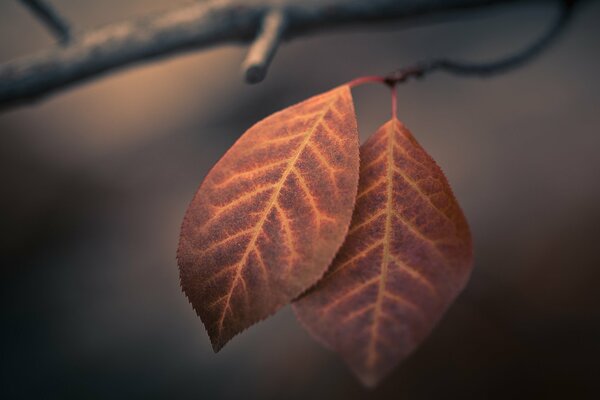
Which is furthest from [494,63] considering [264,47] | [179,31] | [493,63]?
[179,31]

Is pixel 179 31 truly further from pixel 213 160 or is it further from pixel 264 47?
pixel 213 160

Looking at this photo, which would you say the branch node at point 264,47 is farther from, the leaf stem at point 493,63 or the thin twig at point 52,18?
the thin twig at point 52,18

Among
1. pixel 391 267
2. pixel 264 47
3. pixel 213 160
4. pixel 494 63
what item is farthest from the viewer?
pixel 213 160

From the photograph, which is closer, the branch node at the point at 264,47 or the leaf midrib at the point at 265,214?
the leaf midrib at the point at 265,214

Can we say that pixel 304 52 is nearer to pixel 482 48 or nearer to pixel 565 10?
pixel 482 48

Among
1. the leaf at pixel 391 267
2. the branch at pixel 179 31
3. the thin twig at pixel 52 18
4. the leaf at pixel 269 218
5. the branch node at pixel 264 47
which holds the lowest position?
the leaf at pixel 391 267

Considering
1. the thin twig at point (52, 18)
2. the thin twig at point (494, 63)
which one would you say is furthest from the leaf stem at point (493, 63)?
the thin twig at point (52, 18)
